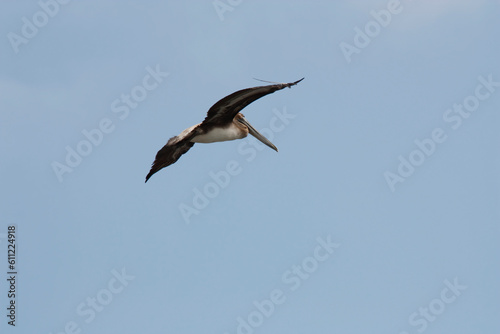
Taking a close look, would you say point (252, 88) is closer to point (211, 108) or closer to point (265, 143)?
point (211, 108)

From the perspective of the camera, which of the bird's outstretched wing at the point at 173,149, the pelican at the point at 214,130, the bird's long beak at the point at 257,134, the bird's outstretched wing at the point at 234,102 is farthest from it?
the bird's long beak at the point at 257,134

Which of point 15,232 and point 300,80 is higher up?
point 15,232

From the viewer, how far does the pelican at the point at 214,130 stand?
2233cm

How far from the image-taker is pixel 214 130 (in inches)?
932

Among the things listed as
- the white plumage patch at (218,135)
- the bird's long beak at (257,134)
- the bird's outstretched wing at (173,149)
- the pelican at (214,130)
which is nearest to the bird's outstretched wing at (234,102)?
the pelican at (214,130)

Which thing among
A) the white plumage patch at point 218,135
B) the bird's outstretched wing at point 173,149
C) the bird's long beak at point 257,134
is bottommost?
the bird's long beak at point 257,134

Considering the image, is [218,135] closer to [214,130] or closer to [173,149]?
[214,130]

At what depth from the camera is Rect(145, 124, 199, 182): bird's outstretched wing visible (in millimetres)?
23672

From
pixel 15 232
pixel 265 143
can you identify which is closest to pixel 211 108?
pixel 265 143

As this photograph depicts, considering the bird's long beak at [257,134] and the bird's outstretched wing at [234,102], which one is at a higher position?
the bird's outstretched wing at [234,102]

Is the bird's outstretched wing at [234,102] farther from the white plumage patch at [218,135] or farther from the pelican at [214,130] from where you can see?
the white plumage patch at [218,135]

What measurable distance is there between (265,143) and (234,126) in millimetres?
2087

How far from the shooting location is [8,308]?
25875mm

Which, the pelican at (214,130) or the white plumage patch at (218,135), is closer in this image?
the pelican at (214,130)
